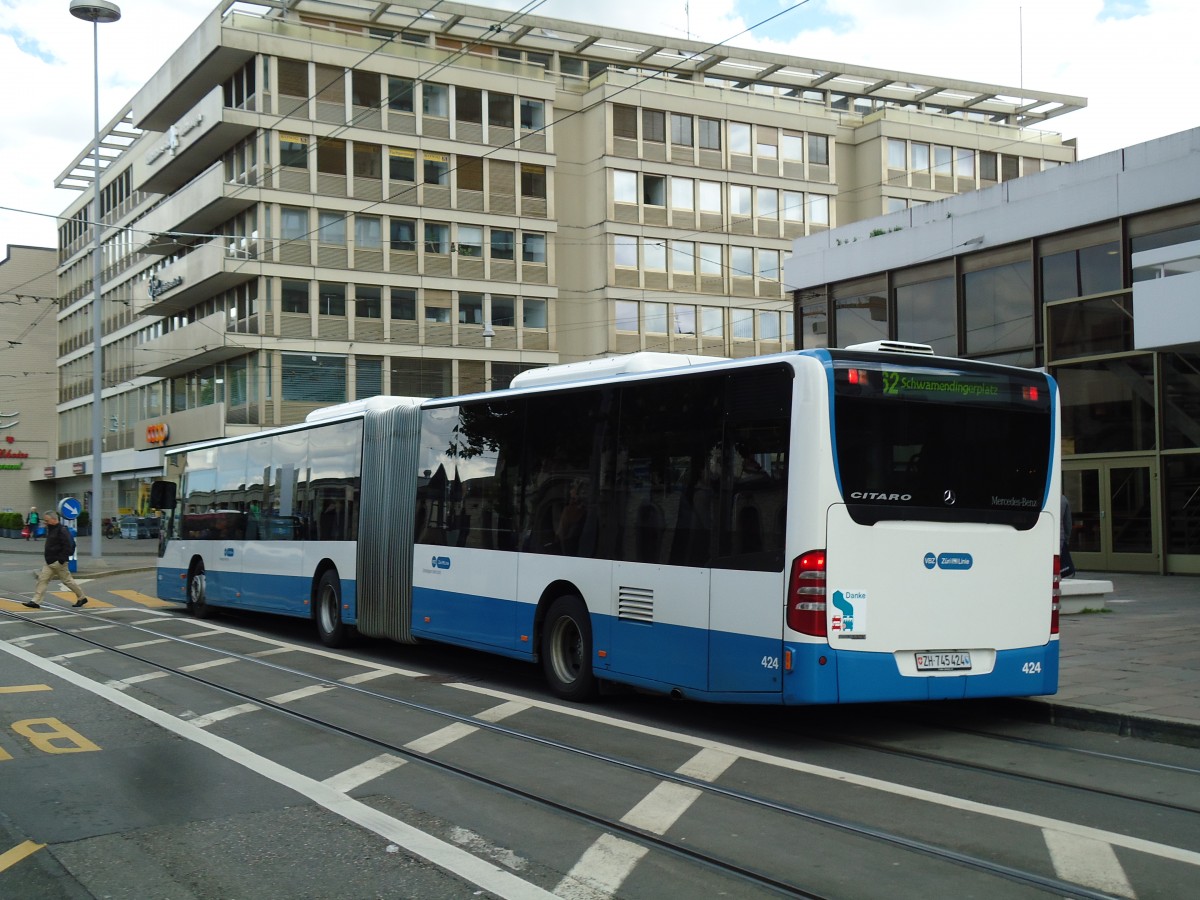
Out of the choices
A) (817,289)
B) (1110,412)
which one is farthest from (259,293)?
(1110,412)

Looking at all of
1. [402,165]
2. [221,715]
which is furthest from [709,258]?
[221,715]

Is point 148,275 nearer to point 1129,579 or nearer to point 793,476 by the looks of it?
point 1129,579

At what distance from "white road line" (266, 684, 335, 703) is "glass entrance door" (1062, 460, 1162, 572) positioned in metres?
17.3

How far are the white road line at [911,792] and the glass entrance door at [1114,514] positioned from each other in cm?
1693

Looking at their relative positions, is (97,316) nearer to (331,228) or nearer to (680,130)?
(331,228)

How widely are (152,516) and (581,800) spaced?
5724cm

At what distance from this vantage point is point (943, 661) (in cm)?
944

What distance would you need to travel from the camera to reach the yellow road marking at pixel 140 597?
996 inches

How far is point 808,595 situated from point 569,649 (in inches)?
135

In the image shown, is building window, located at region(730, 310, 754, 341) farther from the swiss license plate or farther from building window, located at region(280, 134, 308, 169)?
the swiss license plate

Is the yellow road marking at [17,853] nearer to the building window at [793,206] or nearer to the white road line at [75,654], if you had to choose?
the white road line at [75,654]

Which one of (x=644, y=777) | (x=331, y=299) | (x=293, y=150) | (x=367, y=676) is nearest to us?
(x=644, y=777)

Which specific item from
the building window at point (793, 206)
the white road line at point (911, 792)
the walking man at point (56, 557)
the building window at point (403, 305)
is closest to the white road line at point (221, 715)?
the white road line at point (911, 792)

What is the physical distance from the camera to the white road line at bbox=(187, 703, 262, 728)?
10.4 meters
